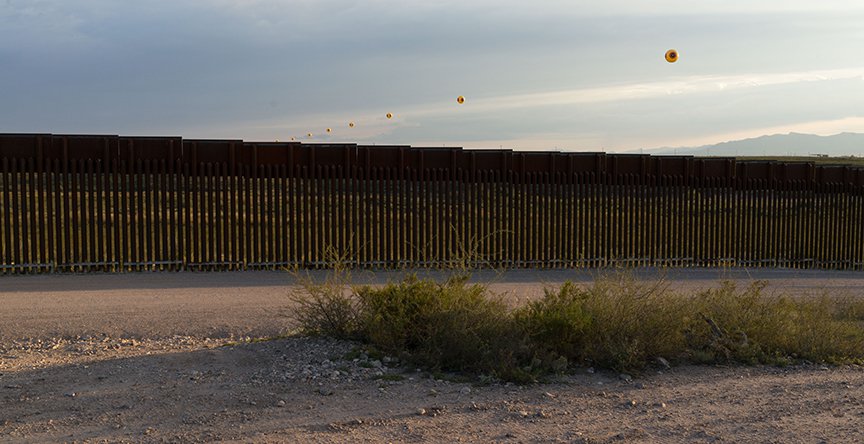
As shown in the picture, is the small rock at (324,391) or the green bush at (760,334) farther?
the green bush at (760,334)

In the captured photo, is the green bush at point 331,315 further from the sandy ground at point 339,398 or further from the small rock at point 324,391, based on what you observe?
the small rock at point 324,391

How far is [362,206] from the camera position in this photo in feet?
59.1

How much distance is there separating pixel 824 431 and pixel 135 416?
559 cm

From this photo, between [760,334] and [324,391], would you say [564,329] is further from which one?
[324,391]

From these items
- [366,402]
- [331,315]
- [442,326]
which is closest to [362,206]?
[331,315]

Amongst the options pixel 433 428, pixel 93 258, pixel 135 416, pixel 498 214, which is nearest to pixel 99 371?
pixel 135 416

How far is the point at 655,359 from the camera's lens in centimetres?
902

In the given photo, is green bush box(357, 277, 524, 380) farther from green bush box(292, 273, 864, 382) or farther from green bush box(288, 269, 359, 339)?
green bush box(288, 269, 359, 339)

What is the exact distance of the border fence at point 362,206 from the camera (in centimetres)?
1667

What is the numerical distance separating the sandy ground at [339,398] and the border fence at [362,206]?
627 cm

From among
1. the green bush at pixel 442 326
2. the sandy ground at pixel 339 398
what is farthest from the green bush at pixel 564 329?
the sandy ground at pixel 339 398

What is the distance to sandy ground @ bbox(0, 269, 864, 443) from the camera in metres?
6.46

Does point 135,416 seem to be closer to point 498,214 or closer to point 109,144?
point 109,144

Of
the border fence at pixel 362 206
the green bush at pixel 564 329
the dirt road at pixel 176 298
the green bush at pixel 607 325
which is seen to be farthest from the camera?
the border fence at pixel 362 206
